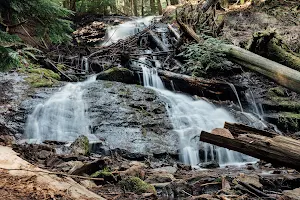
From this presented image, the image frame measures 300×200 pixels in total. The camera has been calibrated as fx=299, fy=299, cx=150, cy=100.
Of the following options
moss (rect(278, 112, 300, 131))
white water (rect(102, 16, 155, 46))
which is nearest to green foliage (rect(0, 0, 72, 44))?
moss (rect(278, 112, 300, 131))

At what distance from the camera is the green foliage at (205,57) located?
32.4 feet

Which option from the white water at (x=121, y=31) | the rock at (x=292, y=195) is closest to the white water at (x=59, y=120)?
the rock at (x=292, y=195)

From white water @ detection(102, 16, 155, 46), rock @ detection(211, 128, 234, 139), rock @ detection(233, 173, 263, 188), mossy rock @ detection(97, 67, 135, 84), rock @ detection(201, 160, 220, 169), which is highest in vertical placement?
white water @ detection(102, 16, 155, 46)

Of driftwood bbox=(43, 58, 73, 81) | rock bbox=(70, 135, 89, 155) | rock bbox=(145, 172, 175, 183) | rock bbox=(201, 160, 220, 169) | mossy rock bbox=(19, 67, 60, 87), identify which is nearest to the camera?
rock bbox=(145, 172, 175, 183)

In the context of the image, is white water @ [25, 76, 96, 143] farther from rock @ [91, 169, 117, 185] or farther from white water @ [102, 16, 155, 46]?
white water @ [102, 16, 155, 46]

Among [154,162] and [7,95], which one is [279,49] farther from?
Answer: [7,95]

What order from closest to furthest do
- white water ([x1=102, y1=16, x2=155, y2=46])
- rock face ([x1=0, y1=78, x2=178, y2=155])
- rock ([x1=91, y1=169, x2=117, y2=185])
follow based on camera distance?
rock ([x1=91, y1=169, x2=117, y2=185])
rock face ([x1=0, y1=78, x2=178, y2=155])
white water ([x1=102, y1=16, x2=155, y2=46])

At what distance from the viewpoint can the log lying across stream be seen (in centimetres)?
315

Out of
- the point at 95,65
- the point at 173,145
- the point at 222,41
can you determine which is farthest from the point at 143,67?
the point at 173,145

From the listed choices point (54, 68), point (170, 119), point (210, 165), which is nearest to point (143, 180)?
point (210, 165)

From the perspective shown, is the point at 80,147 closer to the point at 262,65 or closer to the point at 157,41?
the point at 262,65

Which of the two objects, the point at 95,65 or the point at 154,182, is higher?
the point at 95,65

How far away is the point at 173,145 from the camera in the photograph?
6594mm

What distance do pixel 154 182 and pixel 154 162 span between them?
70.1 inches
